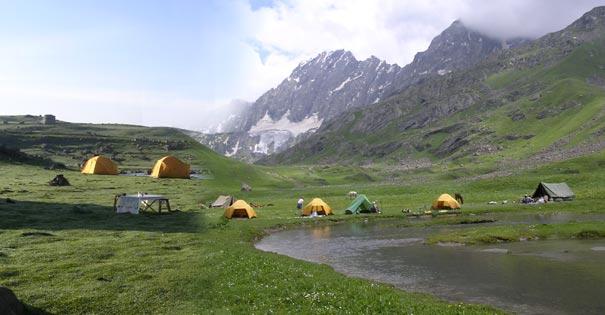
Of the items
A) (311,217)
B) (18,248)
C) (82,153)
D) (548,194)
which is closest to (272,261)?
(18,248)

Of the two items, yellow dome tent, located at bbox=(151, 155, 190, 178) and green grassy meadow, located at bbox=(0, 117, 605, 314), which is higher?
yellow dome tent, located at bbox=(151, 155, 190, 178)

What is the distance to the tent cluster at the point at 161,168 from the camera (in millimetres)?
99625

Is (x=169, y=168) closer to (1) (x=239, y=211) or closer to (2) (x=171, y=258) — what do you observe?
(1) (x=239, y=211)

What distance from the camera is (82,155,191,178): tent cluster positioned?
9962cm

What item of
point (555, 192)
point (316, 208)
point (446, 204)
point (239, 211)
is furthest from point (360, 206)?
point (555, 192)

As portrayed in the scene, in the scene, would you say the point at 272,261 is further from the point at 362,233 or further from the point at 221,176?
the point at 221,176

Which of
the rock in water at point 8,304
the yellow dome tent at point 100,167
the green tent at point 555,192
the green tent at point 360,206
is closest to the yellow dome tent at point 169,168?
the yellow dome tent at point 100,167

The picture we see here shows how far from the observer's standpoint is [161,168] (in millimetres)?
99812

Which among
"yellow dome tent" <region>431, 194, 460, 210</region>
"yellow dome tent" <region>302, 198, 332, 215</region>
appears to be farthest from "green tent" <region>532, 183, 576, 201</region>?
"yellow dome tent" <region>302, 198, 332, 215</region>

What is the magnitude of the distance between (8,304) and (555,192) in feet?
329

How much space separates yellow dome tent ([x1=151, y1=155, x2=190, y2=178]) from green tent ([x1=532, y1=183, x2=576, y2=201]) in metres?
76.5

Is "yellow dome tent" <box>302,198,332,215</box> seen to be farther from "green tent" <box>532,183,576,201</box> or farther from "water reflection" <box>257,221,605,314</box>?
"green tent" <box>532,183,576,201</box>

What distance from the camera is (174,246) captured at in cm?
3944

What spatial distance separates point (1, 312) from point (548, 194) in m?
99.9
